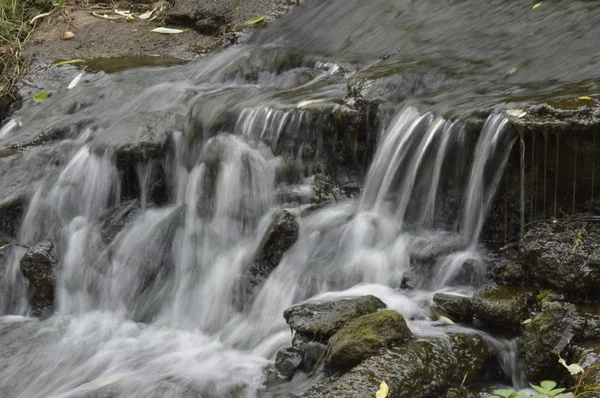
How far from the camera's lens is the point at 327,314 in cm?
421

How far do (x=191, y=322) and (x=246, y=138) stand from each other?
5.78ft

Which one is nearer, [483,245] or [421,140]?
[483,245]

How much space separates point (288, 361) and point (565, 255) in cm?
160

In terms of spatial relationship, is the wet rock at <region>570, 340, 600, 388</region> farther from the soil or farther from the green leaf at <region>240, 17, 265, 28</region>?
the green leaf at <region>240, 17, 265, 28</region>

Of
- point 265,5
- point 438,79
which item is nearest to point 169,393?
point 438,79

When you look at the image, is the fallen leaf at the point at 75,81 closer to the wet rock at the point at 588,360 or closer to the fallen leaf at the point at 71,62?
the fallen leaf at the point at 71,62

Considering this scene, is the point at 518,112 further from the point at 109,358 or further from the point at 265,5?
the point at 265,5

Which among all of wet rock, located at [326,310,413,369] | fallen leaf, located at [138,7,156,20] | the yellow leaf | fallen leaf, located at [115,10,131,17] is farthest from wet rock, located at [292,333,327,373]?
fallen leaf, located at [115,10,131,17]

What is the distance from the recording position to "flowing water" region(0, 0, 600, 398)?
185 inches

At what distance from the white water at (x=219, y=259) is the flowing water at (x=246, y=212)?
0.01m

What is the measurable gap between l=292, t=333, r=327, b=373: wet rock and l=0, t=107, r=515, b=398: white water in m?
0.26

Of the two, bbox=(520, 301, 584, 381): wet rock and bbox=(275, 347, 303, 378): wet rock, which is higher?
bbox=(520, 301, 584, 381): wet rock

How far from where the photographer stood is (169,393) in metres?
4.17

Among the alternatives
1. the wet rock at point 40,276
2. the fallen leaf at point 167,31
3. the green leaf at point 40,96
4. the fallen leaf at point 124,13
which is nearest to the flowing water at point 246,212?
the wet rock at point 40,276
